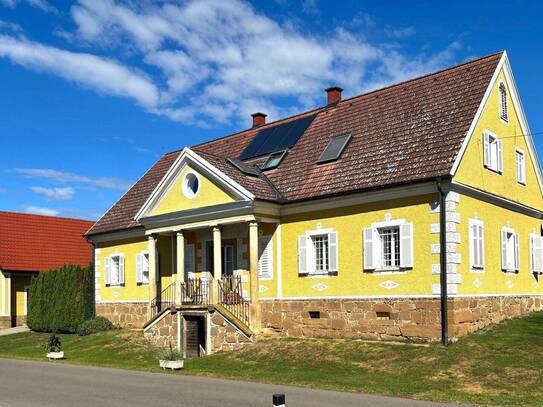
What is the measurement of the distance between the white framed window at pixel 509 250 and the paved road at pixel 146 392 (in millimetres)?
10196

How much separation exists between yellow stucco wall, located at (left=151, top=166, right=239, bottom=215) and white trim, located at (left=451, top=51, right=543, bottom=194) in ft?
24.8

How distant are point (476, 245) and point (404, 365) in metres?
5.04

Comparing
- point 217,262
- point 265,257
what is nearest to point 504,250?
point 265,257

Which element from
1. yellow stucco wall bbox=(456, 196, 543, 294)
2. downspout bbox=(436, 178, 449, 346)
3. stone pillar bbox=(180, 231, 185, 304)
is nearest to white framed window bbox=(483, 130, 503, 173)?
yellow stucco wall bbox=(456, 196, 543, 294)

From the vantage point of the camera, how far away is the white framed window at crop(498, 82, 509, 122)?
22453 millimetres

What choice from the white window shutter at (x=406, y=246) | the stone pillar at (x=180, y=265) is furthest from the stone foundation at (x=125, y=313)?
the white window shutter at (x=406, y=246)

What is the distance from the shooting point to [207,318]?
73.8ft

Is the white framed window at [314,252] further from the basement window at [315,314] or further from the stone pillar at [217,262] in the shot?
the stone pillar at [217,262]

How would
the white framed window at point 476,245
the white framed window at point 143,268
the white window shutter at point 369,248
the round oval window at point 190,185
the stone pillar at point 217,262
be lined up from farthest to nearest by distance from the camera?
1. the white framed window at point 143,268
2. the round oval window at point 190,185
3. the stone pillar at point 217,262
4. the white window shutter at point 369,248
5. the white framed window at point 476,245

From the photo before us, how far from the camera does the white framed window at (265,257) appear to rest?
909 inches

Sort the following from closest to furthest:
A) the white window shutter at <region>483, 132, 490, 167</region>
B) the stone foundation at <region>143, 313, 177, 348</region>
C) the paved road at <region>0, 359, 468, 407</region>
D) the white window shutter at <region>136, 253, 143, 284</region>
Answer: the paved road at <region>0, 359, 468, 407</region>, the white window shutter at <region>483, 132, 490, 167</region>, the stone foundation at <region>143, 313, 177, 348</region>, the white window shutter at <region>136, 253, 143, 284</region>

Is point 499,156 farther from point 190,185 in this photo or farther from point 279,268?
point 190,185

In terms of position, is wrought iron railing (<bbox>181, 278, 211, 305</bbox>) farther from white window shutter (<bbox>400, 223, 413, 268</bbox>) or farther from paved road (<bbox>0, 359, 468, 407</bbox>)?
white window shutter (<bbox>400, 223, 413, 268</bbox>)

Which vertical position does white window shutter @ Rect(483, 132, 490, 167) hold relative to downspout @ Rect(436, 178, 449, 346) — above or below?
above
